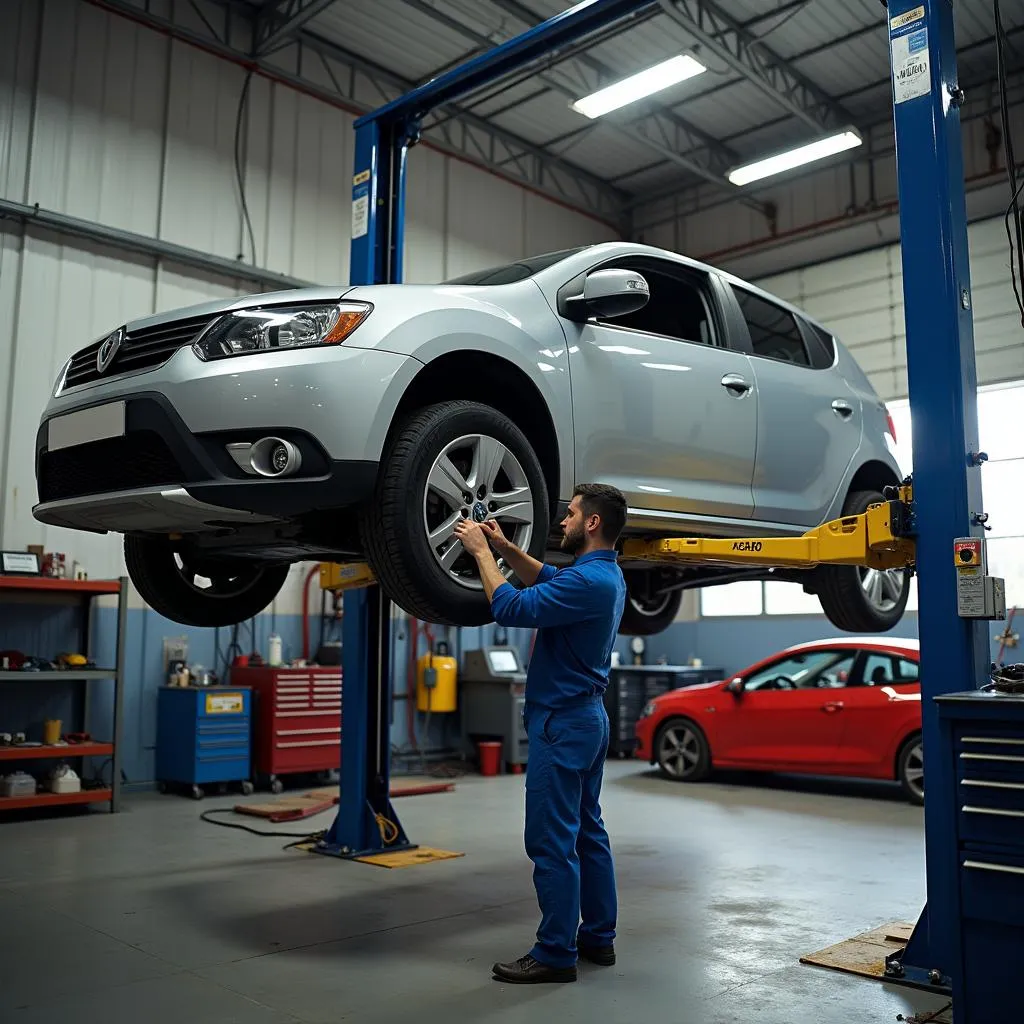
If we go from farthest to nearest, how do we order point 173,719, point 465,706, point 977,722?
point 465,706 → point 173,719 → point 977,722

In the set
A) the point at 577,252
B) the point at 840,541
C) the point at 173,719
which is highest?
the point at 577,252

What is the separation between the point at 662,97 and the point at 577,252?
7217 mm

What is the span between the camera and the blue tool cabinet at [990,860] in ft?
8.20

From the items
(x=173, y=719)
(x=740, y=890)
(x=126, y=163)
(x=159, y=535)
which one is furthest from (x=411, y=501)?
(x=126, y=163)

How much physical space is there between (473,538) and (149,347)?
1.07 meters

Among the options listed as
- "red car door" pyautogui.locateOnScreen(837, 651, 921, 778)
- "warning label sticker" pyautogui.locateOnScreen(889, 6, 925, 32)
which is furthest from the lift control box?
"red car door" pyautogui.locateOnScreen(837, 651, 921, 778)

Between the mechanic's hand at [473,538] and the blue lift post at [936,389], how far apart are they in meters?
1.39

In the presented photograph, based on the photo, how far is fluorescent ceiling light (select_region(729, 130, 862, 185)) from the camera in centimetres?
912

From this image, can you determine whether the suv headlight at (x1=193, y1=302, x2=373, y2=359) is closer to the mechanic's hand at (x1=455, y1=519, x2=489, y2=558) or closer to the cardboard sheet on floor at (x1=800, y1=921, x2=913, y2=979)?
the mechanic's hand at (x1=455, y1=519, x2=489, y2=558)

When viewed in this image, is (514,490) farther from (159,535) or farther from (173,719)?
(173,719)

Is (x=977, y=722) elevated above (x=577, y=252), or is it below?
below

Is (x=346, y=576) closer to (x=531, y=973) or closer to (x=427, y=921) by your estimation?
(x=427, y=921)

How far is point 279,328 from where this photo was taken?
2.80 meters

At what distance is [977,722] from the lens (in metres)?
2.63
